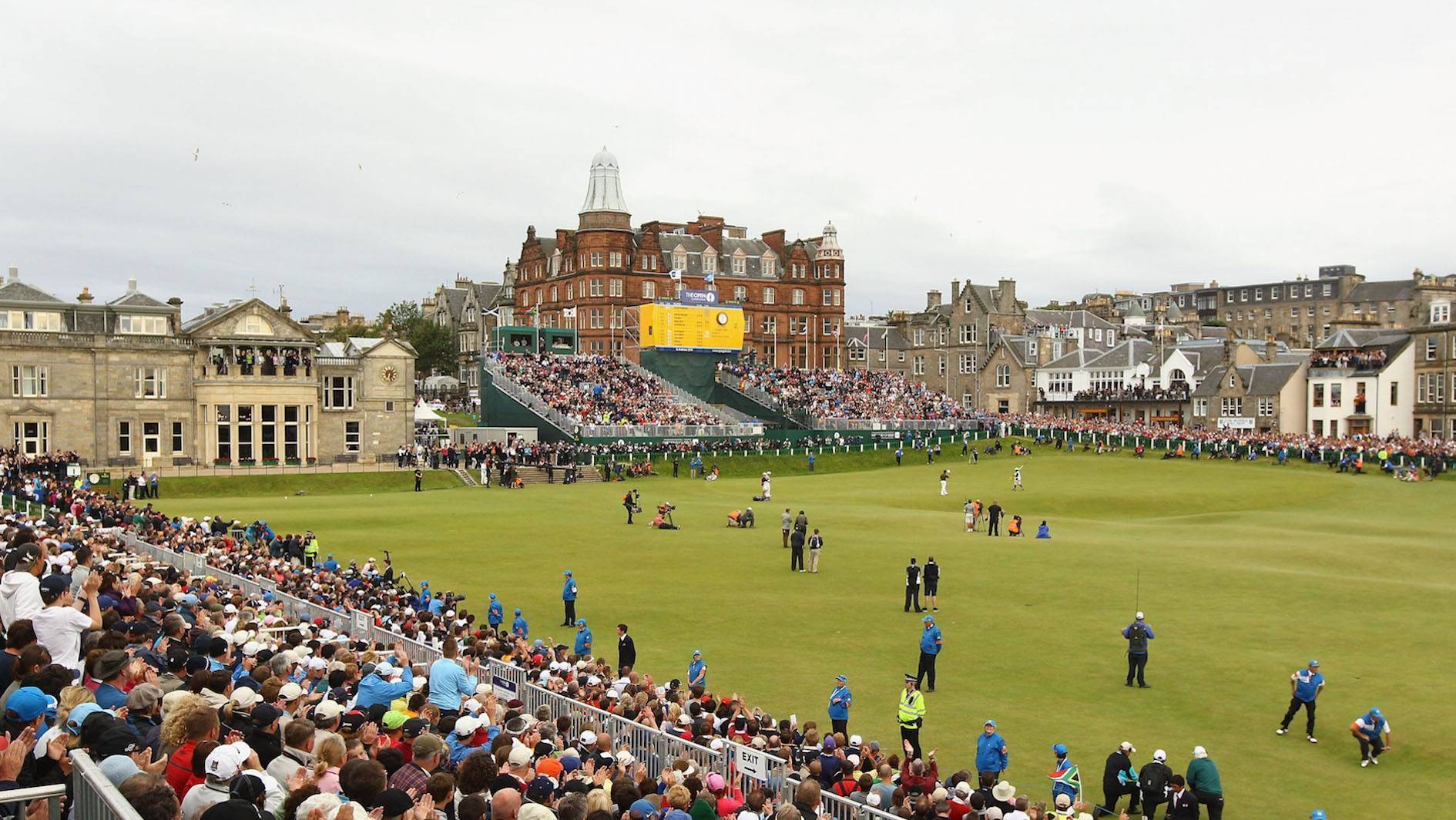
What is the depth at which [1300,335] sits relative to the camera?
129500 mm

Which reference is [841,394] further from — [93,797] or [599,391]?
[93,797]

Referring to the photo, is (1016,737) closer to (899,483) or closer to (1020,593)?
(1020,593)

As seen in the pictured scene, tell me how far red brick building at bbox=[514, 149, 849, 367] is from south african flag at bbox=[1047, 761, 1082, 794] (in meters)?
74.8

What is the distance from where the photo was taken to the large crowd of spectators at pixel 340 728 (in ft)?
22.9

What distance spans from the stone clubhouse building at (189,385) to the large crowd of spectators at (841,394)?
2649cm

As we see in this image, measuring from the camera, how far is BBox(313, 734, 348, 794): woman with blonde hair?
24.8ft

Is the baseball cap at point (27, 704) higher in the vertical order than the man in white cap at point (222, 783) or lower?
higher

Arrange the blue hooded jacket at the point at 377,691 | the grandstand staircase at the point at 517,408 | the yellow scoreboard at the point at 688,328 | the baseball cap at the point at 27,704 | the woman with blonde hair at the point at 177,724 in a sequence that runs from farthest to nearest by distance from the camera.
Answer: the yellow scoreboard at the point at 688,328
the grandstand staircase at the point at 517,408
the blue hooded jacket at the point at 377,691
the baseball cap at the point at 27,704
the woman with blonde hair at the point at 177,724

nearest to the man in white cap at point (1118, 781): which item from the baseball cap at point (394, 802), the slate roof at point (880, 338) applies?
the baseball cap at point (394, 802)

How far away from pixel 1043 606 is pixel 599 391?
1910 inches

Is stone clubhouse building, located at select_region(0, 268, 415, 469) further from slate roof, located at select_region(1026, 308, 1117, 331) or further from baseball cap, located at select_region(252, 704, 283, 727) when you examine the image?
slate roof, located at select_region(1026, 308, 1117, 331)

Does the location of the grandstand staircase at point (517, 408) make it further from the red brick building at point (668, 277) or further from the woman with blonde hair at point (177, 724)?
the woman with blonde hair at point (177, 724)

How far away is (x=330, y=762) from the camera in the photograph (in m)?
7.84

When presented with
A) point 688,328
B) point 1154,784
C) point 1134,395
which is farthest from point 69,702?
point 1134,395
